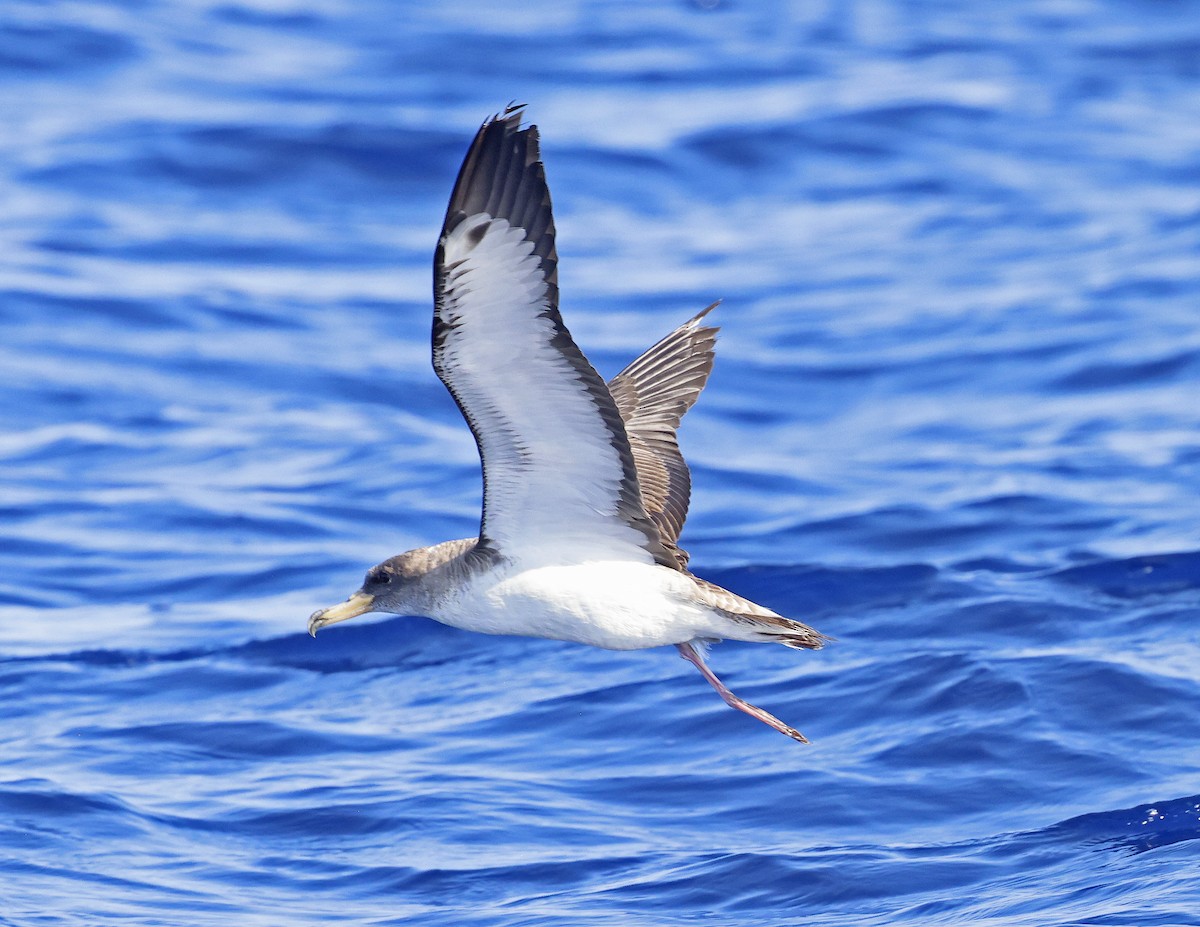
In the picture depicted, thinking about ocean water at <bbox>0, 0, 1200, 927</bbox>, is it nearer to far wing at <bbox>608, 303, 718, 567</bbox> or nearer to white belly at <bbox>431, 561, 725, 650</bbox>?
white belly at <bbox>431, 561, 725, 650</bbox>

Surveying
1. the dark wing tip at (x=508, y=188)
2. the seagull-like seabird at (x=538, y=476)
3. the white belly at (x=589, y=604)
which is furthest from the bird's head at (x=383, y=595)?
the dark wing tip at (x=508, y=188)

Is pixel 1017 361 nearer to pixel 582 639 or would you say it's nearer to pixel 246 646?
pixel 246 646

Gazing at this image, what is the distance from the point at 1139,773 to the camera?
969 centimetres

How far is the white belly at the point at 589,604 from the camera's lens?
7.48m

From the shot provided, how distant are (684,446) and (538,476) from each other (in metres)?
8.39

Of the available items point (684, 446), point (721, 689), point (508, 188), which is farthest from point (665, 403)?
point (684, 446)

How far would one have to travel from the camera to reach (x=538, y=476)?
7297 millimetres

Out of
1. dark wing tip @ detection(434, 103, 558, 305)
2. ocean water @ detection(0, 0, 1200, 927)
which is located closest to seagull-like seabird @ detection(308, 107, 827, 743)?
dark wing tip @ detection(434, 103, 558, 305)

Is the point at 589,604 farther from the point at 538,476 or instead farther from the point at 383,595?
the point at 383,595

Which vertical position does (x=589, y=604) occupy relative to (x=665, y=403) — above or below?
below

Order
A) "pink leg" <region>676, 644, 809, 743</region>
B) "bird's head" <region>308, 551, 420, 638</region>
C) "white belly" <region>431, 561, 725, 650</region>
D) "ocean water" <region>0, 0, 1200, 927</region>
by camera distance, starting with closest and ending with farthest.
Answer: "white belly" <region>431, 561, 725, 650</region> → "bird's head" <region>308, 551, 420, 638</region> → "pink leg" <region>676, 644, 809, 743</region> → "ocean water" <region>0, 0, 1200, 927</region>

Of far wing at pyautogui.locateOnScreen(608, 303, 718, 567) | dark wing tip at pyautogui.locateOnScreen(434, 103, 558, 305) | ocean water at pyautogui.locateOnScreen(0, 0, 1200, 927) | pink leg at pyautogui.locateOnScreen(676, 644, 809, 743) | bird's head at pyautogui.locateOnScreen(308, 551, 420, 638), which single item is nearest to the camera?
dark wing tip at pyautogui.locateOnScreen(434, 103, 558, 305)

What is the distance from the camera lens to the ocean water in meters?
9.35

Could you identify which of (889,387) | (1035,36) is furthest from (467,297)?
(1035,36)
